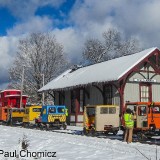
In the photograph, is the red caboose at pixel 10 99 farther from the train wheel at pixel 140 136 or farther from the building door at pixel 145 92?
the train wheel at pixel 140 136

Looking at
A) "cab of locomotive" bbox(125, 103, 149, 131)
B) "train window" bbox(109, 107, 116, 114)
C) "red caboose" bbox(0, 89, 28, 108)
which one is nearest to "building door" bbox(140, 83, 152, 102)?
"train window" bbox(109, 107, 116, 114)

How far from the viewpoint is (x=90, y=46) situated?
65812mm

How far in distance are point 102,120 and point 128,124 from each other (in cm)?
452

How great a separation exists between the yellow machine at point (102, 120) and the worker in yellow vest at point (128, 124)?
4.19m

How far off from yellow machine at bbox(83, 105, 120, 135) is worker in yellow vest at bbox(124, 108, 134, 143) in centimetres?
419

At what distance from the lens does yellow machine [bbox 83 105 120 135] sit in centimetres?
2236

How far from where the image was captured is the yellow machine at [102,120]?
22.4 meters

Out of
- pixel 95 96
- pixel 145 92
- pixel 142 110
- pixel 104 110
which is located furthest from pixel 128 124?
pixel 95 96

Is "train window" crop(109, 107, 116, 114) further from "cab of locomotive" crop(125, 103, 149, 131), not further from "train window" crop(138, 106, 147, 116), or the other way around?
"train window" crop(138, 106, 147, 116)

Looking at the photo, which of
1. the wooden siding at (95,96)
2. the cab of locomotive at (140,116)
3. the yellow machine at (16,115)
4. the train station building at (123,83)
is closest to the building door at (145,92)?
the train station building at (123,83)

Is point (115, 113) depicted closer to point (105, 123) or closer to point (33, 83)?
point (105, 123)

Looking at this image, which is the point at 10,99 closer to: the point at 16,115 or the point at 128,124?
the point at 16,115

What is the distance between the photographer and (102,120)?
22484 millimetres

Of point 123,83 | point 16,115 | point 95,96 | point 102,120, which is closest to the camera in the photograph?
point 102,120
